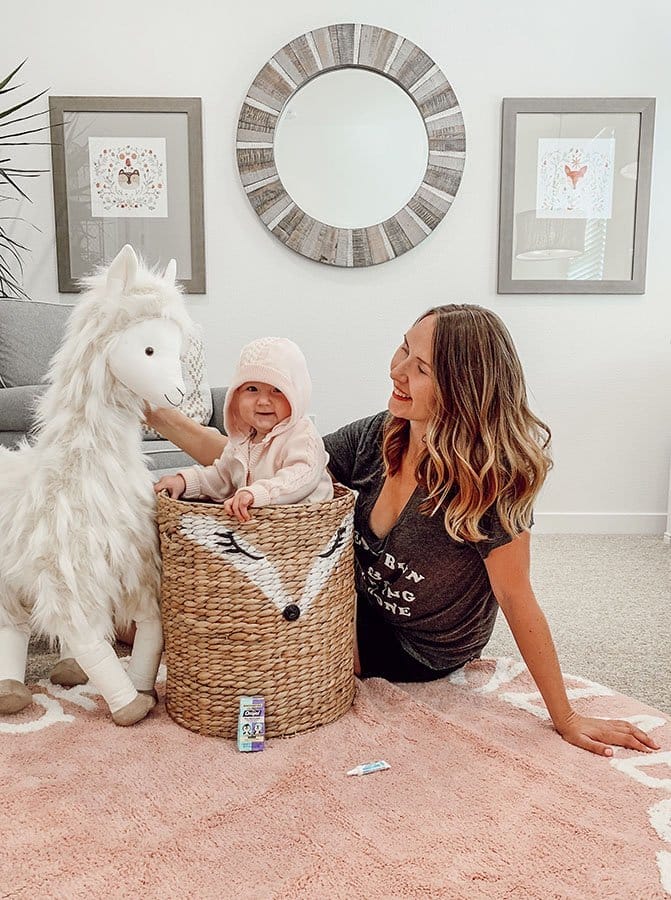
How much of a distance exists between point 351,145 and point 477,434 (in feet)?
6.78

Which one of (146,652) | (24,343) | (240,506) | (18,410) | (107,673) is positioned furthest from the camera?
(24,343)

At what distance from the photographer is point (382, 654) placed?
1.60 meters

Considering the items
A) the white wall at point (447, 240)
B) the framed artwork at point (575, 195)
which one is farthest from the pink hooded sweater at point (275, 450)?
the framed artwork at point (575, 195)

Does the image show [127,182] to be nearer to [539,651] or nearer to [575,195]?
[575,195]

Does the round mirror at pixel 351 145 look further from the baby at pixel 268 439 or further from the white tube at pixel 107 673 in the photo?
the white tube at pixel 107 673

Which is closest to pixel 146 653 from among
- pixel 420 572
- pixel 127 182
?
pixel 420 572

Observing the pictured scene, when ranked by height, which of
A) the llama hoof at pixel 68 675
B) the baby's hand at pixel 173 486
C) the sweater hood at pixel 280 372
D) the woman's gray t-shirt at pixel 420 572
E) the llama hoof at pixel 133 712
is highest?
the sweater hood at pixel 280 372

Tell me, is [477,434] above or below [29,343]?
below

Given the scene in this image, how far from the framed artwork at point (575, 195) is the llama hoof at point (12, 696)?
2.39 m

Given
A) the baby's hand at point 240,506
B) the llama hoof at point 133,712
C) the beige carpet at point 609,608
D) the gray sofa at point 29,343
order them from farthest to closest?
the gray sofa at point 29,343 < the beige carpet at point 609,608 < the llama hoof at point 133,712 < the baby's hand at point 240,506

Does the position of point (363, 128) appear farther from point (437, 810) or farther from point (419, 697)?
point (437, 810)

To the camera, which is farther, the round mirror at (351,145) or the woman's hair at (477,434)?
the round mirror at (351,145)

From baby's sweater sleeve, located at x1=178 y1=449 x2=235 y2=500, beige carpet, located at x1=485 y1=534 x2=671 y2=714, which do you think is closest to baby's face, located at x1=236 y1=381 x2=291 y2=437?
baby's sweater sleeve, located at x1=178 y1=449 x2=235 y2=500

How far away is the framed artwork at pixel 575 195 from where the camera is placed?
120 inches
